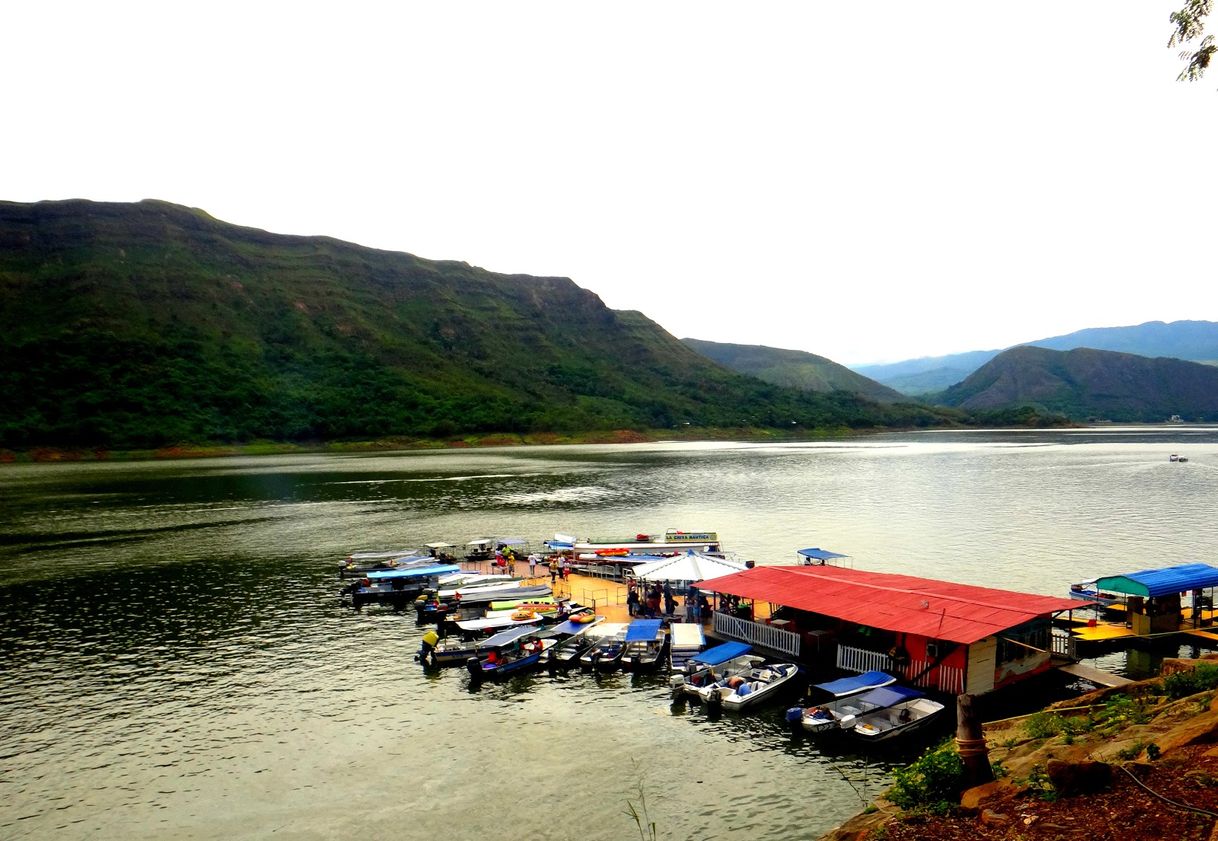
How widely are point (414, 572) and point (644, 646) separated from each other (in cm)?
2450

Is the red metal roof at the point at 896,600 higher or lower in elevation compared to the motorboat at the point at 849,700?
higher

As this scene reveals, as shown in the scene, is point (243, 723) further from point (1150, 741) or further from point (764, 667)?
point (1150, 741)

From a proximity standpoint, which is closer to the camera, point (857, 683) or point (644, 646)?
point (857, 683)

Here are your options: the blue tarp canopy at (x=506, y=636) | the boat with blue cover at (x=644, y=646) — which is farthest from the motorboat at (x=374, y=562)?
the boat with blue cover at (x=644, y=646)

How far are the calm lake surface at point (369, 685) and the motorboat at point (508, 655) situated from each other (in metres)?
1.33

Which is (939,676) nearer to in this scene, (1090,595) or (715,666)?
(715,666)

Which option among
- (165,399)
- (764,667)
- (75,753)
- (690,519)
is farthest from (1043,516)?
(165,399)

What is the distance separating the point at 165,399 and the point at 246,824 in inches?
7806

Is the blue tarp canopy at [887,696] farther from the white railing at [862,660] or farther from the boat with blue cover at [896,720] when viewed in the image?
the white railing at [862,660]

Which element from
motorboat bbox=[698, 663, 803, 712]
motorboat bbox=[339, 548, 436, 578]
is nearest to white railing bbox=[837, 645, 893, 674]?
motorboat bbox=[698, 663, 803, 712]

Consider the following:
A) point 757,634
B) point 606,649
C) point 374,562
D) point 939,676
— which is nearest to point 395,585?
point 374,562

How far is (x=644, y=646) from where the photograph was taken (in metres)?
38.2

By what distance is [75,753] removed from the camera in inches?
1133

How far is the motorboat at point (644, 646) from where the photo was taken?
36781mm
